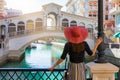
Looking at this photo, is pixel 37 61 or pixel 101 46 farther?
pixel 37 61

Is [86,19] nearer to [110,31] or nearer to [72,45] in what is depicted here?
[110,31]

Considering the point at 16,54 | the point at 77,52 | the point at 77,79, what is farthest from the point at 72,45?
the point at 16,54

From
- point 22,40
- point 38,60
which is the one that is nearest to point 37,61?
point 38,60

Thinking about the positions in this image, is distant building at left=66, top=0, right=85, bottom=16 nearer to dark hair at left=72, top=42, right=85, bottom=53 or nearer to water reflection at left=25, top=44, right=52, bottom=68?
water reflection at left=25, top=44, right=52, bottom=68

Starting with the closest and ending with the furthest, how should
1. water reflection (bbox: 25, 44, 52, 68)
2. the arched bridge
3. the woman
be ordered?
the woman → water reflection (bbox: 25, 44, 52, 68) → the arched bridge

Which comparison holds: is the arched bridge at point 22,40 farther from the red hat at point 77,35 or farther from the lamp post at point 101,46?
the red hat at point 77,35

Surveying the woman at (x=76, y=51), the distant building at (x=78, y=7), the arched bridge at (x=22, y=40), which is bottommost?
the arched bridge at (x=22, y=40)

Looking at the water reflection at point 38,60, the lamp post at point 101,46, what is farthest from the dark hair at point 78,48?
the water reflection at point 38,60

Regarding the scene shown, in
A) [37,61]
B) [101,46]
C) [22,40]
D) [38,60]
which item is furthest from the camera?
[22,40]

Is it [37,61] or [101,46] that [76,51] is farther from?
[37,61]

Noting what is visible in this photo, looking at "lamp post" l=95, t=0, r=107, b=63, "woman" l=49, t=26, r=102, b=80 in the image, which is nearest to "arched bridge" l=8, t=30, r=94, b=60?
"lamp post" l=95, t=0, r=107, b=63

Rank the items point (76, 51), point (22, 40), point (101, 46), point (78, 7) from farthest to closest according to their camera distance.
Answer: point (78, 7)
point (22, 40)
point (101, 46)
point (76, 51)

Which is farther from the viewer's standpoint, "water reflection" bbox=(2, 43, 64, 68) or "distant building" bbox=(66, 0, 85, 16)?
"distant building" bbox=(66, 0, 85, 16)

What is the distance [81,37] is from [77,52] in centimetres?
17
